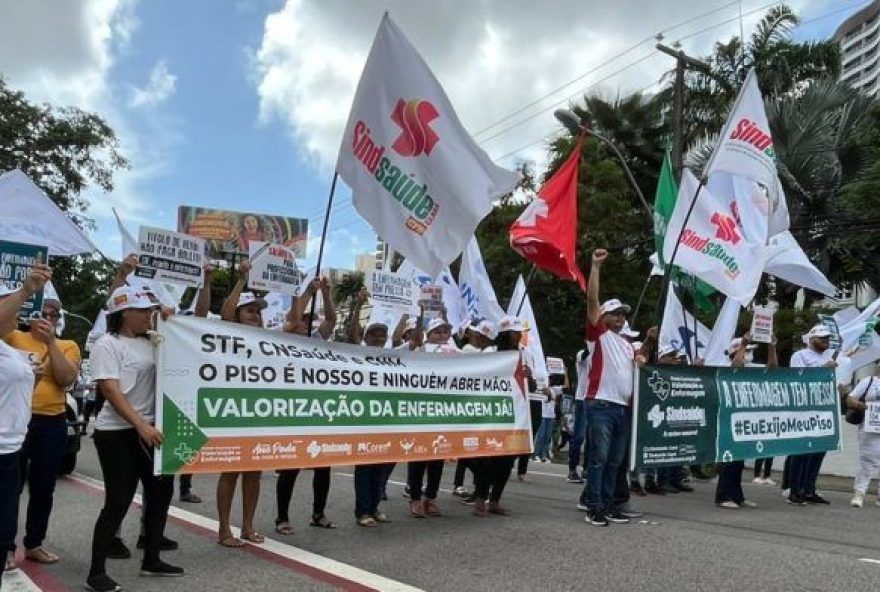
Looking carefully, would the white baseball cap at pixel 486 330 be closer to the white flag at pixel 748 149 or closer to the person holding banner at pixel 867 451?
the white flag at pixel 748 149

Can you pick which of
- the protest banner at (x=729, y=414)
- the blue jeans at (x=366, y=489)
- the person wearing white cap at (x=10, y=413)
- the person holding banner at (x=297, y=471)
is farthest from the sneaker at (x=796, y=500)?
the person wearing white cap at (x=10, y=413)

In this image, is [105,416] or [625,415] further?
[625,415]

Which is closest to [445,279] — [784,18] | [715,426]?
[715,426]

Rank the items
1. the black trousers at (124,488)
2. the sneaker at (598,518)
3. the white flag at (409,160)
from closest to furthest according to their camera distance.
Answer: the black trousers at (124,488) → the white flag at (409,160) → the sneaker at (598,518)

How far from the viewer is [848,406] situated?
10.2m

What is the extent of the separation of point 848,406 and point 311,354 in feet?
23.6

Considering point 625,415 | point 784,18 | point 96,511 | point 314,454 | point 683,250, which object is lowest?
point 96,511

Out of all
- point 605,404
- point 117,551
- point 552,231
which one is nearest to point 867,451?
point 605,404

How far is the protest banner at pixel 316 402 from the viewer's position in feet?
18.5

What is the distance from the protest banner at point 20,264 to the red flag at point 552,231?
197 inches

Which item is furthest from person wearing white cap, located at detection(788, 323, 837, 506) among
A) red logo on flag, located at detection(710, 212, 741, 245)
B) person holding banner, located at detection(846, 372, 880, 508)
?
red logo on flag, located at detection(710, 212, 741, 245)

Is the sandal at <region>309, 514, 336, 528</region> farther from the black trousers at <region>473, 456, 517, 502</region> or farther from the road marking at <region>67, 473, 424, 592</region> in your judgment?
the black trousers at <region>473, 456, 517, 502</region>

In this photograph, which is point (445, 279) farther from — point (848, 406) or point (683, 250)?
point (848, 406)

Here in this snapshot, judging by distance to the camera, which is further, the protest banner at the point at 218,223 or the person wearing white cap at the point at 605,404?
the protest banner at the point at 218,223
